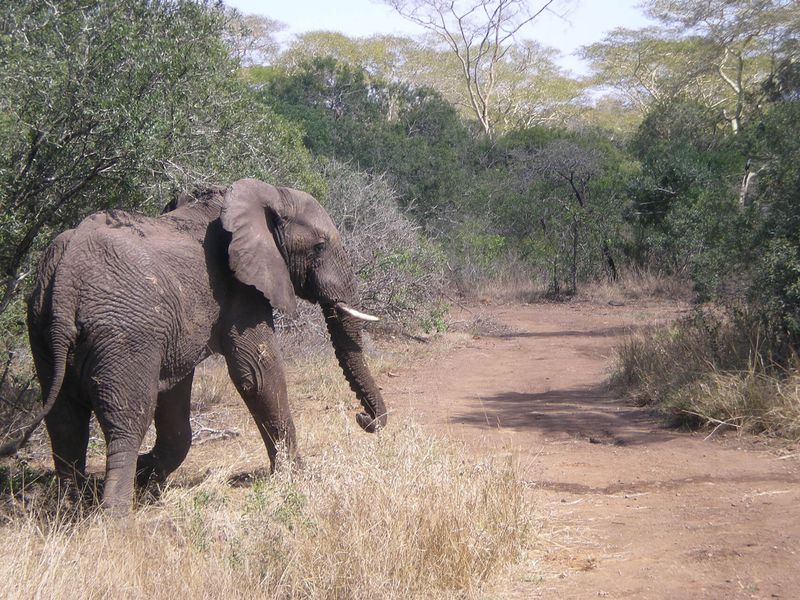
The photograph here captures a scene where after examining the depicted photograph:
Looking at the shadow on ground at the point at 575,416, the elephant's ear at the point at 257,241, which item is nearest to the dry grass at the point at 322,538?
the elephant's ear at the point at 257,241

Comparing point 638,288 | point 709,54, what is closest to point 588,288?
point 638,288

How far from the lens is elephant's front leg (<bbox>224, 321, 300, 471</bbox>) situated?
256 inches

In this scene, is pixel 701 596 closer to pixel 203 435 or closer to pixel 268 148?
pixel 203 435

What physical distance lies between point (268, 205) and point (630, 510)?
322 centimetres

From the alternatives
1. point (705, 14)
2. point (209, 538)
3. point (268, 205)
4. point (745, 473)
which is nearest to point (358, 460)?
point (209, 538)

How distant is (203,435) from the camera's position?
333 inches

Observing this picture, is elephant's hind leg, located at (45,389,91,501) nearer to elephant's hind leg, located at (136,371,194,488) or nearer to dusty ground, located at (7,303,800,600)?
elephant's hind leg, located at (136,371,194,488)

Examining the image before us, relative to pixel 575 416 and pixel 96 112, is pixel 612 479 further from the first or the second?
pixel 96 112

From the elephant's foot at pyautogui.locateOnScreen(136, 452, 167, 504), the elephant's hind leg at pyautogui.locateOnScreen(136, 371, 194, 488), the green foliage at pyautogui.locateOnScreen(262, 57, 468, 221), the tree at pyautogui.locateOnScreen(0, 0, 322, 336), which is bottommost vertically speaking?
the elephant's foot at pyautogui.locateOnScreen(136, 452, 167, 504)

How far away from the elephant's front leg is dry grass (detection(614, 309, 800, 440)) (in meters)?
3.59

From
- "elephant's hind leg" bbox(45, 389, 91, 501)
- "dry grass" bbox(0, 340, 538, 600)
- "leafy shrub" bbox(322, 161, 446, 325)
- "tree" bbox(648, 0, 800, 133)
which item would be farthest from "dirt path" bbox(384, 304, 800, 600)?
"tree" bbox(648, 0, 800, 133)

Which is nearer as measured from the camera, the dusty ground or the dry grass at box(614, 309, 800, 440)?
the dusty ground

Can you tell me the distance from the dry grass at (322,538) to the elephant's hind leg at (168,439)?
40.6 inches

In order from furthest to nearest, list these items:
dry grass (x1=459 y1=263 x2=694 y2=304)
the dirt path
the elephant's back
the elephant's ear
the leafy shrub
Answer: dry grass (x1=459 y1=263 x2=694 y2=304)
the leafy shrub
the elephant's ear
the elephant's back
the dirt path
